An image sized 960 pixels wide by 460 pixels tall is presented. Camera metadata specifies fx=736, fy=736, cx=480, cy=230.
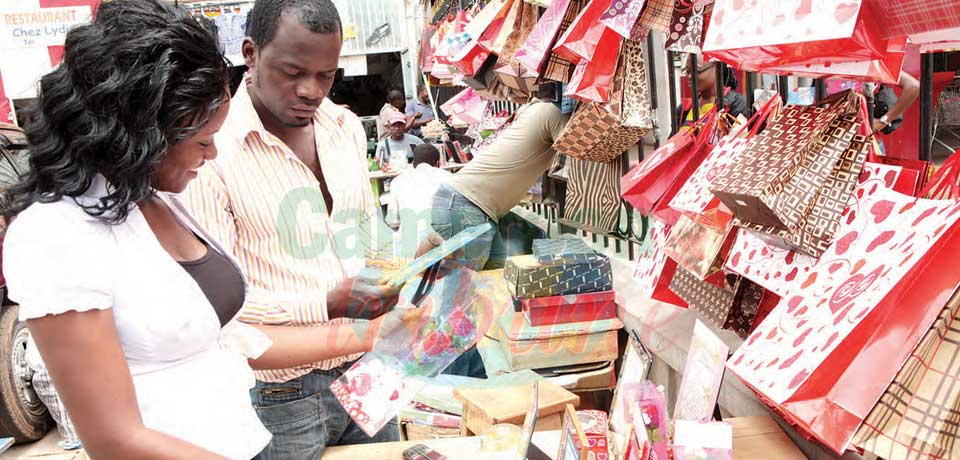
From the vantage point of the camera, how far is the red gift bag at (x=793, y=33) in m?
1.12

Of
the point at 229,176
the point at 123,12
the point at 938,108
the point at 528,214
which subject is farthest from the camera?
the point at 938,108

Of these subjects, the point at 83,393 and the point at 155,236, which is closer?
the point at 83,393

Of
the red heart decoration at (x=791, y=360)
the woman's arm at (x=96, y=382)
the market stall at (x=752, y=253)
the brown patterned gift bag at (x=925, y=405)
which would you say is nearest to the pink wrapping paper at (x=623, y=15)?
the market stall at (x=752, y=253)

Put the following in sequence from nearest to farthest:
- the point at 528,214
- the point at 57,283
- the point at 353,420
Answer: the point at 57,283, the point at 353,420, the point at 528,214

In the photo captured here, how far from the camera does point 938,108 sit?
22.5 feet

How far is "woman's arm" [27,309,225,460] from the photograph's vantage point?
3.37ft

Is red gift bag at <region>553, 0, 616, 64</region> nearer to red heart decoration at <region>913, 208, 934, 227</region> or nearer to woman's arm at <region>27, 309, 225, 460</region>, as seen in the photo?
red heart decoration at <region>913, 208, 934, 227</region>

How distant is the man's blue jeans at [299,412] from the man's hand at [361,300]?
178mm

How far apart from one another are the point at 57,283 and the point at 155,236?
0.24m

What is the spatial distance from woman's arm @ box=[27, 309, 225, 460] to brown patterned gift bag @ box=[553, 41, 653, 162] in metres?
1.86

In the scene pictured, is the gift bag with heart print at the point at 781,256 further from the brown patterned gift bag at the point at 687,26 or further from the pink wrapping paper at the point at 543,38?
the pink wrapping paper at the point at 543,38

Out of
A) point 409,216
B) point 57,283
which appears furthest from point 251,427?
point 409,216

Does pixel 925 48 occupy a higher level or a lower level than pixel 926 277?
higher

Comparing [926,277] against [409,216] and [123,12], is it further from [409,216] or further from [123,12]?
[409,216]
